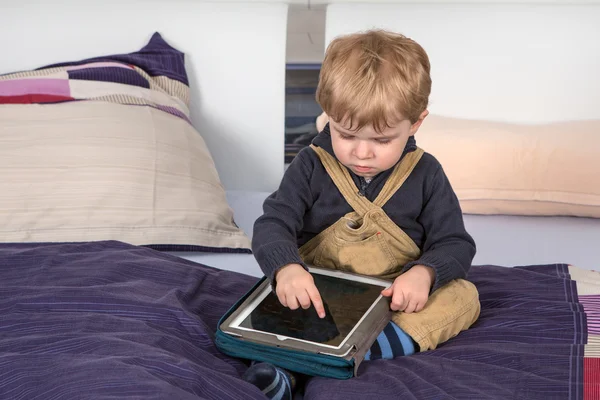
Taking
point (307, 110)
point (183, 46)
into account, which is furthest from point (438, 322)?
point (307, 110)

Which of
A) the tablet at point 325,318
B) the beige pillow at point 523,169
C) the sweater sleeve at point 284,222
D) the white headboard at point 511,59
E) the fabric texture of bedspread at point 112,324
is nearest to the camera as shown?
the fabric texture of bedspread at point 112,324

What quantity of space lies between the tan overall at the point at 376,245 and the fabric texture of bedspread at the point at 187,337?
55 mm

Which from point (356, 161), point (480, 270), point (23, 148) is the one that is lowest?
point (480, 270)

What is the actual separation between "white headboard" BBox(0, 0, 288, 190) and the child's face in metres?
0.98

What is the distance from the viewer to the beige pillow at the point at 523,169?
1.89 metres

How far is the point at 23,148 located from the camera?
1.75m

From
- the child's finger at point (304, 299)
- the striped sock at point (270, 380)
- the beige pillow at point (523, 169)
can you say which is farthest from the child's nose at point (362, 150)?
the beige pillow at point (523, 169)

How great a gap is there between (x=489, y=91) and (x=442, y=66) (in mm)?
136

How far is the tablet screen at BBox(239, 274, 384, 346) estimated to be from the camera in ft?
3.78

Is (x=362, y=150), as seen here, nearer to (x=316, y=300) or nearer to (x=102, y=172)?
(x=316, y=300)

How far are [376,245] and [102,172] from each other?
0.68 metres

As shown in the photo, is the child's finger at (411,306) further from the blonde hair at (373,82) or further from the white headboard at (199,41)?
the white headboard at (199,41)

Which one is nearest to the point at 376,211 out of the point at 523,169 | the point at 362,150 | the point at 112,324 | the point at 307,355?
the point at 362,150

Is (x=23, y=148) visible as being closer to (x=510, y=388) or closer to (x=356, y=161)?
(x=356, y=161)
